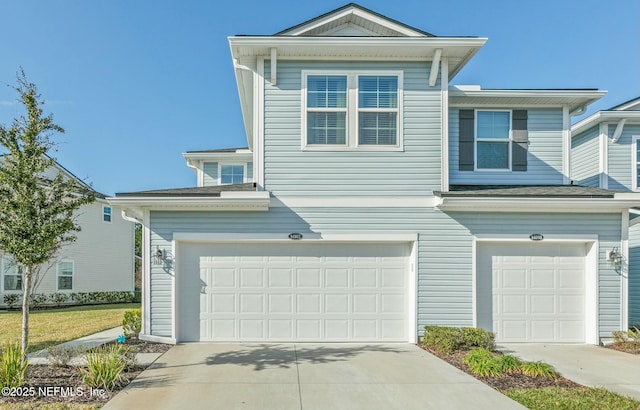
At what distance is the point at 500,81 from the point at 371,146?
4.49 m

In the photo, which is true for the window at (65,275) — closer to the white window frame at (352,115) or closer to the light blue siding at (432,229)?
the light blue siding at (432,229)

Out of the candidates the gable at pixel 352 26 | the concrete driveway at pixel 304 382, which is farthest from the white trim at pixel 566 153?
the concrete driveway at pixel 304 382

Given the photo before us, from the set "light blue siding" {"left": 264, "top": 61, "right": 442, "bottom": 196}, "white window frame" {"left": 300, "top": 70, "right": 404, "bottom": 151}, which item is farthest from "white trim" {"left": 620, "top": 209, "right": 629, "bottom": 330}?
"white window frame" {"left": 300, "top": 70, "right": 404, "bottom": 151}

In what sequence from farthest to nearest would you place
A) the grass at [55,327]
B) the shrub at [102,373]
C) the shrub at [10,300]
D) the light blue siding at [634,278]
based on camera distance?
1. the shrub at [10,300]
2. the light blue siding at [634,278]
3. the grass at [55,327]
4. the shrub at [102,373]

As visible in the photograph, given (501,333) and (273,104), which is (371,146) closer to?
(273,104)

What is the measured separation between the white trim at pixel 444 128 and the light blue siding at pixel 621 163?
6.37 meters

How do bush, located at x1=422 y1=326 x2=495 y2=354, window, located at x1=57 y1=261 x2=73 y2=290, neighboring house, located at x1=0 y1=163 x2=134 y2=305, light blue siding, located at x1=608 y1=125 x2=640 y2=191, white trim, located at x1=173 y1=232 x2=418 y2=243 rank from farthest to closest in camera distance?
window, located at x1=57 y1=261 x2=73 y2=290 → neighboring house, located at x1=0 y1=163 x2=134 y2=305 → light blue siding, located at x1=608 y1=125 x2=640 y2=191 → white trim, located at x1=173 y1=232 x2=418 y2=243 → bush, located at x1=422 y1=326 x2=495 y2=354

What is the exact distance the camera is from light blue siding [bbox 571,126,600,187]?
1196cm

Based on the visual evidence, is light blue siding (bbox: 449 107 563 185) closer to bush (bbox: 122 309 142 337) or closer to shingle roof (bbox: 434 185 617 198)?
shingle roof (bbox: 434 185 617 198)

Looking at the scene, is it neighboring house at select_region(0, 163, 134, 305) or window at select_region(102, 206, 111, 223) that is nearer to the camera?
neighboring house at select_region(0, 163, 134, 305)

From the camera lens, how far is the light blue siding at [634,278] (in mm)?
10359

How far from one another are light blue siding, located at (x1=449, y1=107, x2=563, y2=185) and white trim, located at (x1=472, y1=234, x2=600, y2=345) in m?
1.68

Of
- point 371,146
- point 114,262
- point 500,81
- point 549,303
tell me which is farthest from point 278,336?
point 114,262

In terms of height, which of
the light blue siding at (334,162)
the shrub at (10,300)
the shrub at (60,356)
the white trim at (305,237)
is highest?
the light blue siding at (334,162)
